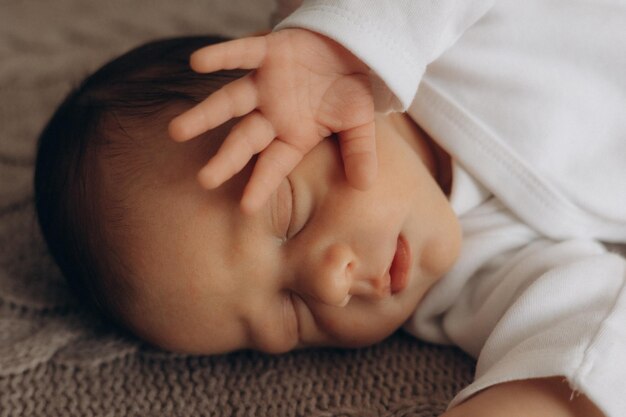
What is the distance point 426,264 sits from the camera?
1.02 meters

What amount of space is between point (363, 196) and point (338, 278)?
11 centimetres

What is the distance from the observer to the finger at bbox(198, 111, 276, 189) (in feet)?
2.69

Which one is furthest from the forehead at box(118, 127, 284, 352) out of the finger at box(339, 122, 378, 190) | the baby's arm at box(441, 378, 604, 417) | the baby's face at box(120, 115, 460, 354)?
the baby's arm at box(441, 378, 604, 417)

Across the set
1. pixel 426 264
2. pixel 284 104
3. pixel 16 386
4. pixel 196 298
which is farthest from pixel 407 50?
pixel 16 386

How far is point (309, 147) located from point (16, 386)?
1.61ft

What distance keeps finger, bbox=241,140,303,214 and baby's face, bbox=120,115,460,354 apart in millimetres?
42

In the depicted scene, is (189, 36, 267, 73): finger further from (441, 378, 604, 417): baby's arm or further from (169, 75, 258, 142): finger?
(441, 378, 604, 417): baby's arm

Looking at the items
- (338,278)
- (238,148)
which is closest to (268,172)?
(238,148)

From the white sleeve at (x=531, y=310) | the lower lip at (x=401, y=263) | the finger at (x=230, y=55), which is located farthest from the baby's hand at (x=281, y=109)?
the white sleeve at (x=531, y=310)

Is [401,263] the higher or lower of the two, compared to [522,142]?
lower

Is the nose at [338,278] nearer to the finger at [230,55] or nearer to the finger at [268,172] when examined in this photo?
the finger at [268,172]

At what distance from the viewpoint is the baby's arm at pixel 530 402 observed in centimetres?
82

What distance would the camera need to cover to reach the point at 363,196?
0.94 meters

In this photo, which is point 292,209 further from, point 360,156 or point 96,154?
point 96,154
